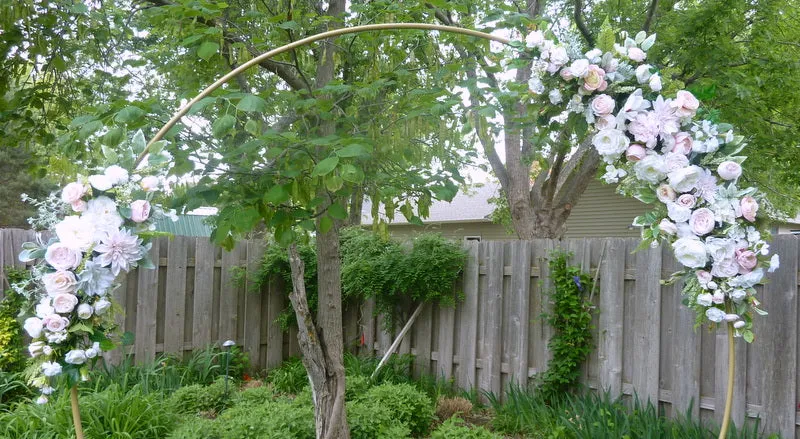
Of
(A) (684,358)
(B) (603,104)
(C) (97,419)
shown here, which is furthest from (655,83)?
(C) (97,419)

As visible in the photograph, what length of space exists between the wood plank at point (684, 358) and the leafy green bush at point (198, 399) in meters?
3.22

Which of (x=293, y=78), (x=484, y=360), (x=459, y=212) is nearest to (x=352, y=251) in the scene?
(x=484, y=360)

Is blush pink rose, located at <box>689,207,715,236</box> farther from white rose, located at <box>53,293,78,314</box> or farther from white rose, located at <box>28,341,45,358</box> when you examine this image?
white rose, located at <box>28,341,45,358</box>

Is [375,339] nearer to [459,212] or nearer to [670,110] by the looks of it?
[670,110]

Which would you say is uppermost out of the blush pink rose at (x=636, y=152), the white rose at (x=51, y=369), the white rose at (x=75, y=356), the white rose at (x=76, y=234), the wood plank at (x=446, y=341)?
the blush pink rose at (x=636, y=152)

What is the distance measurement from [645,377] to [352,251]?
3.02 m

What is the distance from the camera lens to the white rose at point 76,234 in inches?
77.9

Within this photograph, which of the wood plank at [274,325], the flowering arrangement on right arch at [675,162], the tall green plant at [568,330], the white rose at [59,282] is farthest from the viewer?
the wood plank at [274,325]


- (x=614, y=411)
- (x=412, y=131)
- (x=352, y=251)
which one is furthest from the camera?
(x=352, y=251)

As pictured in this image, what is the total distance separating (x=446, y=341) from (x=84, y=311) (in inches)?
156

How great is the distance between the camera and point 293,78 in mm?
3795

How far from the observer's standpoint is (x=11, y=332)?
4.72m

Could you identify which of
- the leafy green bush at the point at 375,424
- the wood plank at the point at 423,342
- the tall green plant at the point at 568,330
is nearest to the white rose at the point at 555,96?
the leafy green bush at the point at 375,424

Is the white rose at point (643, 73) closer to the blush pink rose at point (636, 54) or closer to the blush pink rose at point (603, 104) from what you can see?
the blush pink rose at point (636, 54)
